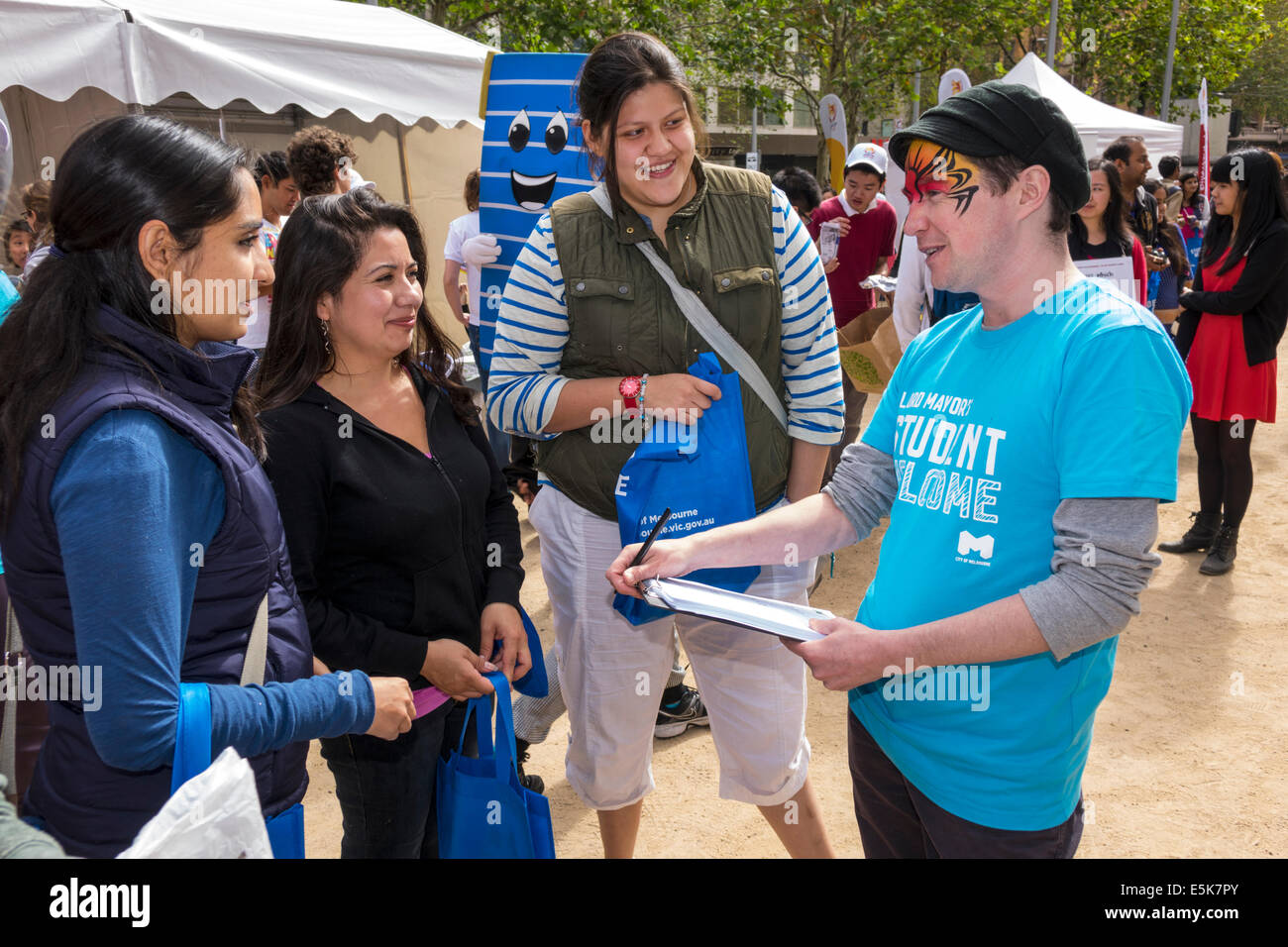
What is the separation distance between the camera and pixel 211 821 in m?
0.99

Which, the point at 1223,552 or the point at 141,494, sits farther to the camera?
the point at 1223,552

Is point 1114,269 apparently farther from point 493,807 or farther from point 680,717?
point 493,807

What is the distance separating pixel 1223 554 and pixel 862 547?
6.24 feet

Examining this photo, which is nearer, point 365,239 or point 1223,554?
point 365,239

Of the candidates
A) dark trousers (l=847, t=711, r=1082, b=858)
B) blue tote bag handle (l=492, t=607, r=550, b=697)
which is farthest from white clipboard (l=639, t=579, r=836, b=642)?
blue tote bag handle (l=492, t=607, r=550, b=697)

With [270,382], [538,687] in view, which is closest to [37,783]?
[270,382]

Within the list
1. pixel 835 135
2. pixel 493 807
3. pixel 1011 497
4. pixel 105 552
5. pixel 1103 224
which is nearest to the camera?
pixel 105 552

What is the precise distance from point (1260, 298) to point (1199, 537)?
134cm

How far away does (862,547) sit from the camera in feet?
A: 19.0

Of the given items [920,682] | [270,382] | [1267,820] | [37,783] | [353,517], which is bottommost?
[1267,820]

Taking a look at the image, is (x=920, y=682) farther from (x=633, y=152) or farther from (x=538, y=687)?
(x=633, y=152)

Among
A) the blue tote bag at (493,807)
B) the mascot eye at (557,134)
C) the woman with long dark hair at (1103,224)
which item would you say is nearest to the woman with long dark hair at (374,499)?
the blue tote bag at (493,807)

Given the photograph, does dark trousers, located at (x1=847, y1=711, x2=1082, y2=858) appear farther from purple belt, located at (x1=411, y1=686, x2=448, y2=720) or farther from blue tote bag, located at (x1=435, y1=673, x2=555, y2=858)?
purple belt, located at (x1=411, y1=686, x2=448, y2=720)

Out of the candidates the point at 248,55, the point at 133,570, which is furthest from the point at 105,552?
the point at 248,55
